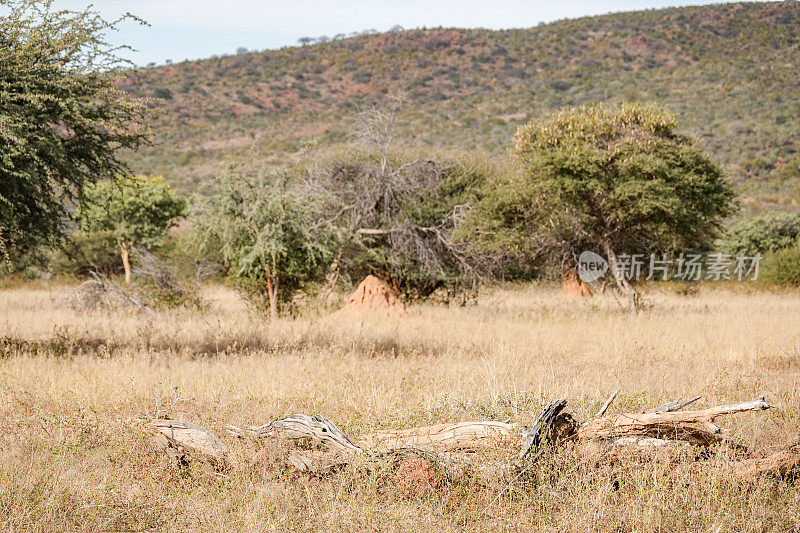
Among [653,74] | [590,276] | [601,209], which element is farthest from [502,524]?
[653,74]

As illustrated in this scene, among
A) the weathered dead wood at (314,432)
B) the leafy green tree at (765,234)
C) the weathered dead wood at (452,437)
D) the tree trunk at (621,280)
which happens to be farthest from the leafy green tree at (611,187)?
the leafy green tree at (765,234)

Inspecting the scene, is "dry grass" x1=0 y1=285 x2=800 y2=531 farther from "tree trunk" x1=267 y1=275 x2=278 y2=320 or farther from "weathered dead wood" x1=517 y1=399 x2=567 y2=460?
"tree trunk" x1=267 y1=275 x2=278 y2=320

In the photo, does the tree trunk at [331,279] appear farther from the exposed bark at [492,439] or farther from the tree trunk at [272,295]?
the exposed bark at [492,439]

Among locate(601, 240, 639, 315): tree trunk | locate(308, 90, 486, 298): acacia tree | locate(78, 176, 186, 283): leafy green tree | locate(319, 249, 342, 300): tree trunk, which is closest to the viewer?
locate(601, 240, 639, 315): tree trunk

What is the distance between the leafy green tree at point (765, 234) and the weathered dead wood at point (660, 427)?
26090mm

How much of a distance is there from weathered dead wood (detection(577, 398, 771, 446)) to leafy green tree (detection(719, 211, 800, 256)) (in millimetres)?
26090

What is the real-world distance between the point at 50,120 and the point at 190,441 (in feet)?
18.4

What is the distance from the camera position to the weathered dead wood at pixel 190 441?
5113 millimetres

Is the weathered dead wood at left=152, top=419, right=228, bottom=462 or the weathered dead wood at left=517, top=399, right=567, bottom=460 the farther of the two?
the weathered dead wood at left=152, top=419, right=228, bottom=462

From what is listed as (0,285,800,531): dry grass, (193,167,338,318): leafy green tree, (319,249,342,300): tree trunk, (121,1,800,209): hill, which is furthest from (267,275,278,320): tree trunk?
(121,1,800,209): hill

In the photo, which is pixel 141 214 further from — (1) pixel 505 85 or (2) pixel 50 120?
(1) pixel 505 85

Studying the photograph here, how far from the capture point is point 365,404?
21.9 feet

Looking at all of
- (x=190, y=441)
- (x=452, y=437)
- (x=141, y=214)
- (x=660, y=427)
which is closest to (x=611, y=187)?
(x=660, y=427)

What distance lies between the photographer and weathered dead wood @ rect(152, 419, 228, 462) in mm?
5113
